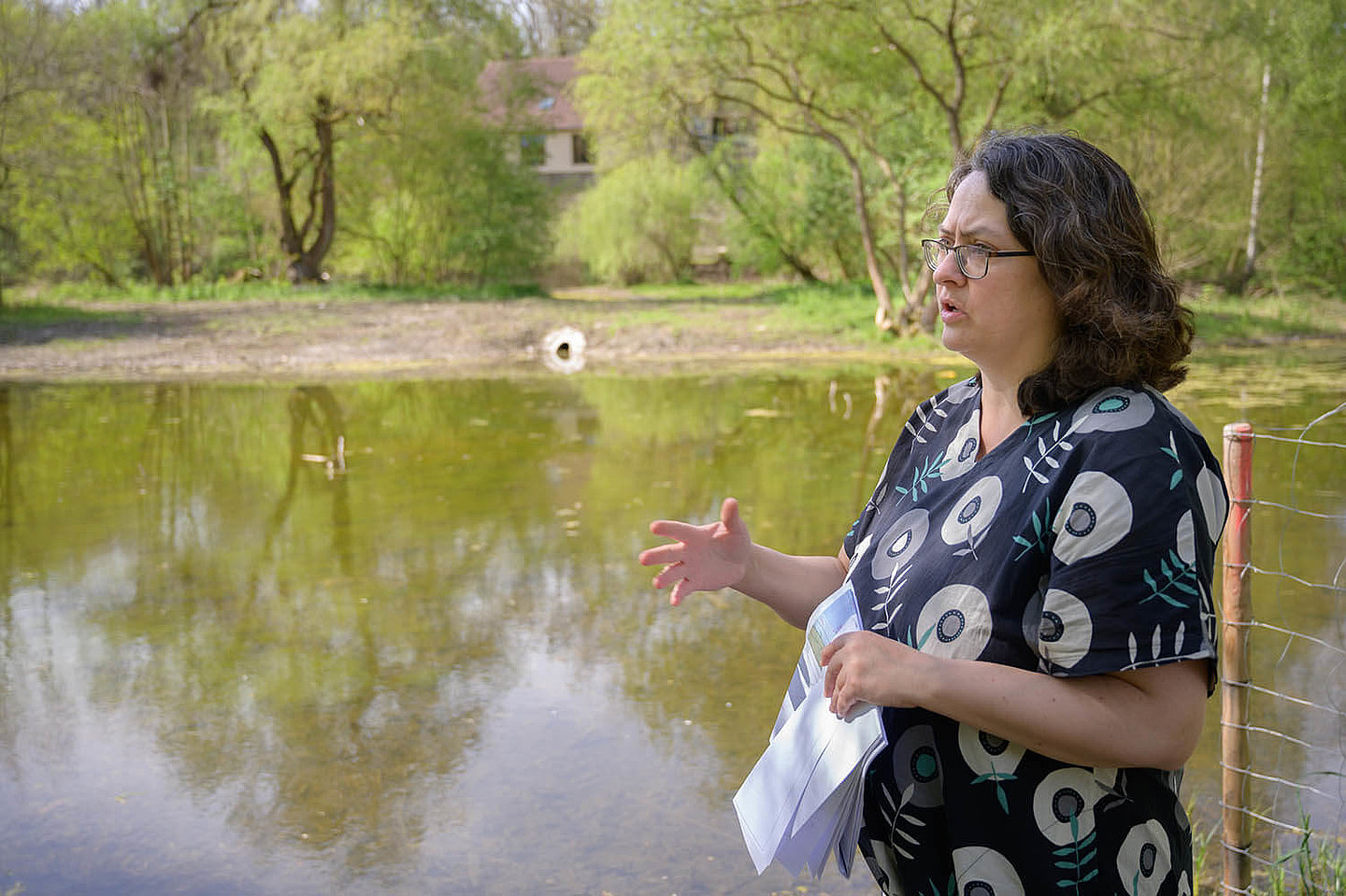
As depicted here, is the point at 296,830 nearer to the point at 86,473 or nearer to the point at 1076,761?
the point at 1076,761

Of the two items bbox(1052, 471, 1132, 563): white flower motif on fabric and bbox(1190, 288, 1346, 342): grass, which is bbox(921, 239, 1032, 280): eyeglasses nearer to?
bbox(1052, 471, 1132, 563): white flower motif on fabric

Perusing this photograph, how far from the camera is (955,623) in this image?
164 centimetres

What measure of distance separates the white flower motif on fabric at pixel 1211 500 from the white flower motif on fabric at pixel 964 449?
0.32 metres

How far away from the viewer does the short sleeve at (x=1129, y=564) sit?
147 cm

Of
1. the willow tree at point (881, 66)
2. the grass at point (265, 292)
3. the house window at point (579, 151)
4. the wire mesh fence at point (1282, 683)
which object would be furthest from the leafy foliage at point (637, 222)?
the wire mesh fence at point (1282, 683)

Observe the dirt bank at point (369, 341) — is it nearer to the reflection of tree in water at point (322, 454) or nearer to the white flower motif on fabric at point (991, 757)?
the reflection of tree in water at point (322, 454)

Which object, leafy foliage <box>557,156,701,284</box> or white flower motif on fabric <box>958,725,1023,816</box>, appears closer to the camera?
white flower motif on fabric <box>958,725,1023,816</box>

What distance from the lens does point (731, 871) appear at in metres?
3.55

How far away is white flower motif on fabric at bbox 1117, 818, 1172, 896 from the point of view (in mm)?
1583

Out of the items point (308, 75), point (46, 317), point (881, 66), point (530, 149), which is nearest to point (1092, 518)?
point (881, 66)

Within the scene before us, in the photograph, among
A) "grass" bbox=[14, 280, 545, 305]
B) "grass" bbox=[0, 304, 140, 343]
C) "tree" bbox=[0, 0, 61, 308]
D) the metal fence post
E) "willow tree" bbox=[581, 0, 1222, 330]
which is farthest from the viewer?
"grass" bbox=[14, 280, 545, 305]

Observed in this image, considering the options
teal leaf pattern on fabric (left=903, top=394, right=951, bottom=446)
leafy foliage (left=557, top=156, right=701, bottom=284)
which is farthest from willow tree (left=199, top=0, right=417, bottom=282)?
teal leaf pattern on fabric (left=903, top=394, right=951, bottom=446)

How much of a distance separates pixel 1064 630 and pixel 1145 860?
36 cm

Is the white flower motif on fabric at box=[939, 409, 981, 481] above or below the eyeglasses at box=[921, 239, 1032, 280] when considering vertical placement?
below
